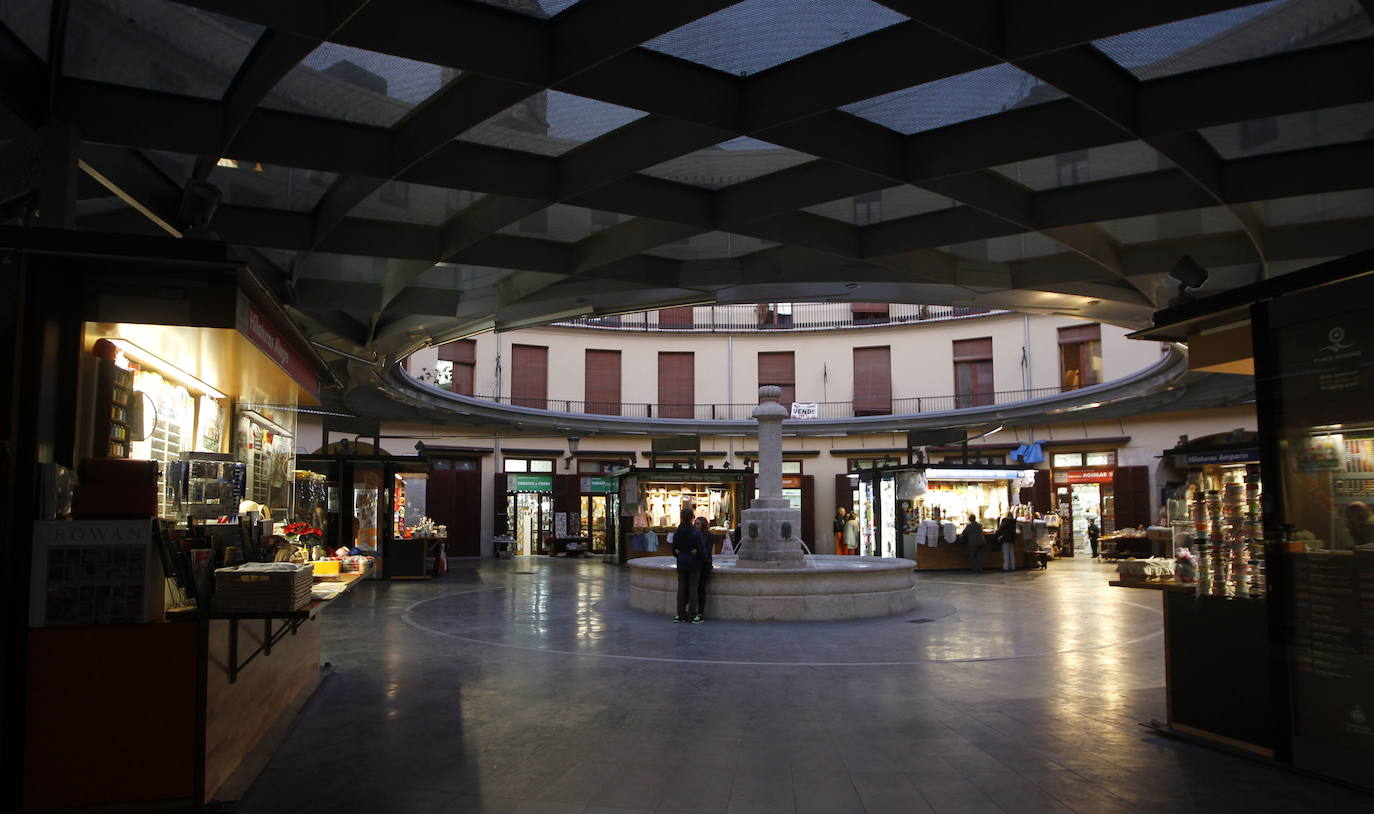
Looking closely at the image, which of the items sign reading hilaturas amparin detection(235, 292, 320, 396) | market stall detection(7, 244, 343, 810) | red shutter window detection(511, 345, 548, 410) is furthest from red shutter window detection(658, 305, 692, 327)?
market stall detection(7, 244, 343, 810)

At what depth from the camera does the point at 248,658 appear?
17.3 feet

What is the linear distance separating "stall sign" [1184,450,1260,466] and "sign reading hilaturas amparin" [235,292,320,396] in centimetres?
642

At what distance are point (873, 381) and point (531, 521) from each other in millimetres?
13443

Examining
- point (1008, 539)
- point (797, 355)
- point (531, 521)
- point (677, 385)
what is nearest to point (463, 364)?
point (531, 521)

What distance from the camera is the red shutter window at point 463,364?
2938 cm

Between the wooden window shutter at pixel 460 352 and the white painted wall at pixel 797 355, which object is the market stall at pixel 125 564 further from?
the wooden window shutter at pixel 460 352

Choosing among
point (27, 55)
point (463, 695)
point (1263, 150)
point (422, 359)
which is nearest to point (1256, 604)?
point (1263, 150)

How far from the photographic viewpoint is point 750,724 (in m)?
6.39

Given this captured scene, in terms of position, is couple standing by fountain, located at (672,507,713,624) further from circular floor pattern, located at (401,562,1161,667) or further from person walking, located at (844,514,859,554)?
person walking, located at (844,514,859,554)

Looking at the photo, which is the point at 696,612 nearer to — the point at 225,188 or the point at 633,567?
the point at 633,567

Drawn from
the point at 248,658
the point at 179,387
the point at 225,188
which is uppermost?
the point at 225,188

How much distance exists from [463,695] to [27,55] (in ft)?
19.0

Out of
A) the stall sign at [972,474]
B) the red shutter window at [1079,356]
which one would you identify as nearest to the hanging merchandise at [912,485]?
the stall sign at [972,474]

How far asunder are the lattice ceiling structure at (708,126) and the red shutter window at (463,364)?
1791cm
